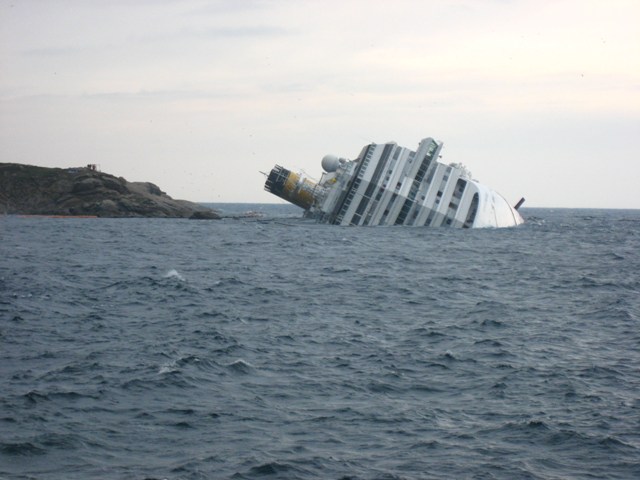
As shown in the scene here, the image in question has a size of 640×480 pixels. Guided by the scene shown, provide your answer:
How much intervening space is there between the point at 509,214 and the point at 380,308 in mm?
66879

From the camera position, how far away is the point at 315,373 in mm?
22750

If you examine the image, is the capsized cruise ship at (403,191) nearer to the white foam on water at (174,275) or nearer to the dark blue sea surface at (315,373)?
the dark blue sea surface at (315,373)

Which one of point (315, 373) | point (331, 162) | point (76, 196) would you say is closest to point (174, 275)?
point (315, 373)

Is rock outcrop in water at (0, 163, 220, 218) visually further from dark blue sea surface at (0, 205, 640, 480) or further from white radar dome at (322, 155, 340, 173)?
dark blue sea surface at (0, 205, 640, 480)

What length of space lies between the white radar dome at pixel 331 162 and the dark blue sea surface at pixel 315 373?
4150cm

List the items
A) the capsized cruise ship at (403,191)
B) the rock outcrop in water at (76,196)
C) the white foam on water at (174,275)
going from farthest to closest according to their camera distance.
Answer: the rock outcrop in water at (76,196), the capsized cruise ship at (403,191), the white foam on water at (174,275)

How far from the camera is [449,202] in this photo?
82.7 m

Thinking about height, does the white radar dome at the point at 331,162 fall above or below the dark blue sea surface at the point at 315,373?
above

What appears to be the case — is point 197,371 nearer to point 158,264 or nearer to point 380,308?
point 380,308

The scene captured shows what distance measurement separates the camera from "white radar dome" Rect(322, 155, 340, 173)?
8800cm

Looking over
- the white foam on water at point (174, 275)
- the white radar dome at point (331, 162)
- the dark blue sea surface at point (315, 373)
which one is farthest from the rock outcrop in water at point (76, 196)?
the dark blue sea surface at point (315, 373)

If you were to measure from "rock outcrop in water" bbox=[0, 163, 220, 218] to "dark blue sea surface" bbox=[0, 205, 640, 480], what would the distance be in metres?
60.4

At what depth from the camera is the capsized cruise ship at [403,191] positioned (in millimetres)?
80625

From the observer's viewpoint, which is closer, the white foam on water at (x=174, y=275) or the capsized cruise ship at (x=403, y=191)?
the white foam on water at (x=174, y=275)
